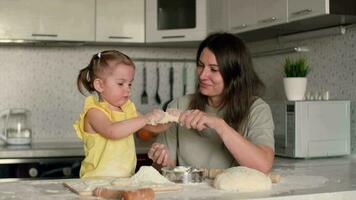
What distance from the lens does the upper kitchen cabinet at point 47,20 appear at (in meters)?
2.90

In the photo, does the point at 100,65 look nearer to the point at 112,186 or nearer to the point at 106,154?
the point at 106,154

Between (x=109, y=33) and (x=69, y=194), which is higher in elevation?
(x=109, y=33)

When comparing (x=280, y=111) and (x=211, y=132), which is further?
(x=280, y=111)

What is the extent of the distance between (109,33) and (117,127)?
66.8 inches

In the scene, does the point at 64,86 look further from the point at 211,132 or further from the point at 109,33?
the point at 211,132

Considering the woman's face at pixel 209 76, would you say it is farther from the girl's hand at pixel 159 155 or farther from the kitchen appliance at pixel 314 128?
the kitchen appliance at pixel 314 128

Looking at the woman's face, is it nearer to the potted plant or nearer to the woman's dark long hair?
the woman's dark long hair

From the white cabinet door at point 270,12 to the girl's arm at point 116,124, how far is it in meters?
1.09

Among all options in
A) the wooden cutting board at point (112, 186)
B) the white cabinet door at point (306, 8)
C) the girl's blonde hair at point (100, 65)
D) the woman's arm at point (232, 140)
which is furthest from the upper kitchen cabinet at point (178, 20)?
the wooden cutting board at point (112, 186)

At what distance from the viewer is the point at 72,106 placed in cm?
333

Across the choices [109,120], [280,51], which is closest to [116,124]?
[109,120]

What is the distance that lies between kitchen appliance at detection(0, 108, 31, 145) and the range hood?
53.3 inches

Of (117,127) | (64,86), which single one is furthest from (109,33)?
(117,127)

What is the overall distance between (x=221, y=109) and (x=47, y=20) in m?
1.53
